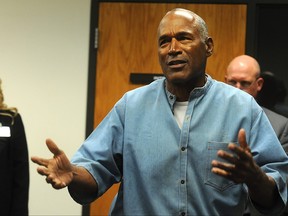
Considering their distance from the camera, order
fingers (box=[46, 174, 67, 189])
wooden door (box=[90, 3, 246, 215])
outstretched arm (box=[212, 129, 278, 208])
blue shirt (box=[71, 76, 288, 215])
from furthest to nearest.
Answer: wooden door (box=[90, 3, 246, 215])
blue shirt (box=[71, 76, 288, 215])
fingers (box=[46, 174, 67, 189])
outstretched arm (box=[212, 129, 278, 208])

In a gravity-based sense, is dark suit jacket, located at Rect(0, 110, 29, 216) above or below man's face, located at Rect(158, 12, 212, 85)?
below

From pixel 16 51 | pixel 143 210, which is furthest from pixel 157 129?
pixel 16 51

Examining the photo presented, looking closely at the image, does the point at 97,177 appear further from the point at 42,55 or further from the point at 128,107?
the point at 42,55

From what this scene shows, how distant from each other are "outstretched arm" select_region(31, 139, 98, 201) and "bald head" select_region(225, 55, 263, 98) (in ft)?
5.48

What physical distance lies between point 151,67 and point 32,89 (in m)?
0.87

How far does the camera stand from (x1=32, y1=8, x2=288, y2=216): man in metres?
1.68

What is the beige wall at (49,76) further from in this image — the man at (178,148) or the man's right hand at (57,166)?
the man's right hand at (57,166)

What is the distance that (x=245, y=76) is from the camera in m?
3.23

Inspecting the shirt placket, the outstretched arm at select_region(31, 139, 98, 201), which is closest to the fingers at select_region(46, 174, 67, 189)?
the outstretched arm at select_region(31, 139, 98, 201)

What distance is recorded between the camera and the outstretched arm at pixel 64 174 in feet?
5.23

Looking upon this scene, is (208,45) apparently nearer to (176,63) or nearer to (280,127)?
(176,63)

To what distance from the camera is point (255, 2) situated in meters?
3.73

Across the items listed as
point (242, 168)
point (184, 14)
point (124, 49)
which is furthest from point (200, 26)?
point (124, 49)

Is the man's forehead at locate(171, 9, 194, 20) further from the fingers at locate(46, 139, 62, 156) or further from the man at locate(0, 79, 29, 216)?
the man at locate(0, 79, 29, 216)
